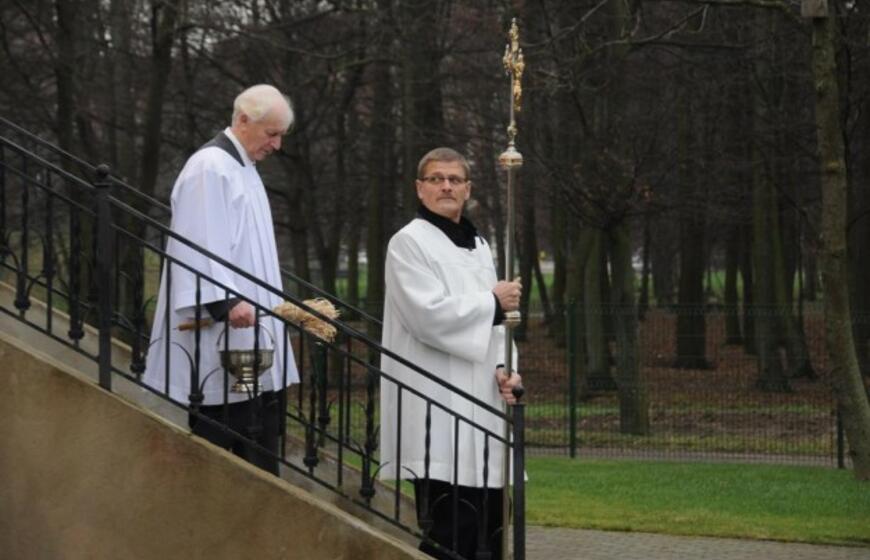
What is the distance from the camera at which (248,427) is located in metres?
6.59

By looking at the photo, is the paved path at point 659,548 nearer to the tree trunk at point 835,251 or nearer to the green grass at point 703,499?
the green grass at point 703,499

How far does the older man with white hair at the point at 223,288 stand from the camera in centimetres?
655

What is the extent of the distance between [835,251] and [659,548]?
12.7 feet

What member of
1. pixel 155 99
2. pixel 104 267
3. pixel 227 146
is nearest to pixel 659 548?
pixel 227 146

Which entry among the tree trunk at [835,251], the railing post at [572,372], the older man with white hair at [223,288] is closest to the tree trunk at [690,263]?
the railing post at [572,372]

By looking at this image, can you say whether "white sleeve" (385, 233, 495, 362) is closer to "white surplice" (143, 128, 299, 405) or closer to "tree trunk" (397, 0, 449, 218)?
"white surplice" (143, 128, 299, 405)

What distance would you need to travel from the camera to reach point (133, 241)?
6.73m

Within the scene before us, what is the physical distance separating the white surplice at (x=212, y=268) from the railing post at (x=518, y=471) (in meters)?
0.98

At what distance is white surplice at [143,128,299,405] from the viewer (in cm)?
656

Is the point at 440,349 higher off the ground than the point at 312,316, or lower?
lower

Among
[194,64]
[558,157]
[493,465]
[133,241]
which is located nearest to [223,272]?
[133,241]

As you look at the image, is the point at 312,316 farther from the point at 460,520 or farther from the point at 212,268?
the point at 460,520

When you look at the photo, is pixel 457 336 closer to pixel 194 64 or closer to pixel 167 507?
pixel 167 507

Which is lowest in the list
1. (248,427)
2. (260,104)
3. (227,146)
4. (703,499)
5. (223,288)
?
(703,499)
